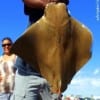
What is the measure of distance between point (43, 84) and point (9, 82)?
3.27m

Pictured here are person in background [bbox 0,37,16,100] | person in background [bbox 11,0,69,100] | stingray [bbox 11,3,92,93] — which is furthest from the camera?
person in background [bbox 0,37,16,100]

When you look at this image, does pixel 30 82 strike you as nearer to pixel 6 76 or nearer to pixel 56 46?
pixel 56 46

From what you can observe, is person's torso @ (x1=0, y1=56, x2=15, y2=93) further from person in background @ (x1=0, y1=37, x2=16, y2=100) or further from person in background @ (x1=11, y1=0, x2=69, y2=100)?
person in background @ (x1=11, y1=0, x2=69, y2=100)

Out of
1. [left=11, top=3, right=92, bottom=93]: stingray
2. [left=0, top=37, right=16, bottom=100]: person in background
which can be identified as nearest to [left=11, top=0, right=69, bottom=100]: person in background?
[left=11, top=3, right=92, bottom=93]: stingray

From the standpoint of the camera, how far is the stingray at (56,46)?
4.39 meters

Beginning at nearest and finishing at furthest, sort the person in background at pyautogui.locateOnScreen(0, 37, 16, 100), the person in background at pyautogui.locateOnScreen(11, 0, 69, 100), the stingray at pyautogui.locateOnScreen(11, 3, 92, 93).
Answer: the stingray at pyautogui.locateOnScreen(11, 3, 92, 93)
the person in background at pyautogui.locateOnScreen(11, 0, 69, 100)
the person in background at pyautogui.locateOnScreen(0, 37, 16, 100)

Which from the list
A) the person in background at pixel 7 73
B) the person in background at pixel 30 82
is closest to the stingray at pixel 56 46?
the person in background at pixel 30 82

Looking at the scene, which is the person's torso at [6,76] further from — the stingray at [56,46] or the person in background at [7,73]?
the stingray at [56,46]

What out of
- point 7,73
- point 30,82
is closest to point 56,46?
point 30,82

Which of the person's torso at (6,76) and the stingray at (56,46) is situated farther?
the person's torso at (6,76)

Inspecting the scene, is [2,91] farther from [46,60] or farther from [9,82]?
[46,60]

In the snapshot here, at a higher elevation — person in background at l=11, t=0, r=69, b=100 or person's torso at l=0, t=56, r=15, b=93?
person's torso at l=0, t=56, r=15, b=93

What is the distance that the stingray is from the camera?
14.4ft

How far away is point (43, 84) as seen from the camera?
4.96 m
